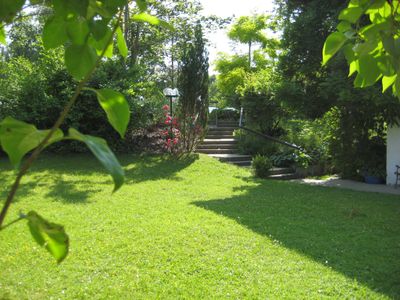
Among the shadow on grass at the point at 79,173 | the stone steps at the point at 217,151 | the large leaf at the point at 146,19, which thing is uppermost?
the large leaf at the point at 146,19

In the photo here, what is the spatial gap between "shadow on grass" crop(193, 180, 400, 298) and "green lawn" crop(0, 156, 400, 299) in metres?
0.02

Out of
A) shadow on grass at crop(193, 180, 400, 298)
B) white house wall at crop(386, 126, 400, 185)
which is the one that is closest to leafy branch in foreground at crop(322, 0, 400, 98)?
shadow on grass at crop(193, 180, 400, 298)

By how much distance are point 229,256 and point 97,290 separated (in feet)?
5.26

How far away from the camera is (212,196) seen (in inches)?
340

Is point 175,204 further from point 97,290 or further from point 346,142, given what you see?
point 346,142

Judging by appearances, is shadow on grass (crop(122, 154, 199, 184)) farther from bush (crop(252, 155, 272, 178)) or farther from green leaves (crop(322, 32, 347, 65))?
green leaves (crop(322, 32, 347, 65))

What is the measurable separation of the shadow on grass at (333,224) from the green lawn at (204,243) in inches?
0.7

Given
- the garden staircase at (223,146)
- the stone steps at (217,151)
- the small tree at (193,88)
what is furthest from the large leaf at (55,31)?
the stone steps at (217,151)

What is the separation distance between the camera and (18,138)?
45 cm

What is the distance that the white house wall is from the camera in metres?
10.8

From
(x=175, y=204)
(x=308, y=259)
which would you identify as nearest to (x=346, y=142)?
(x=175, y=204)

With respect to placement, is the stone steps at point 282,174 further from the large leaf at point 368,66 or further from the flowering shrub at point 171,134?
the large leaf at point 368,66

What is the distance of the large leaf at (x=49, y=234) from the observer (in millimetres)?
485

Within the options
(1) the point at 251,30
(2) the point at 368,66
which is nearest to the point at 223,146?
(1) the point at 251,30
